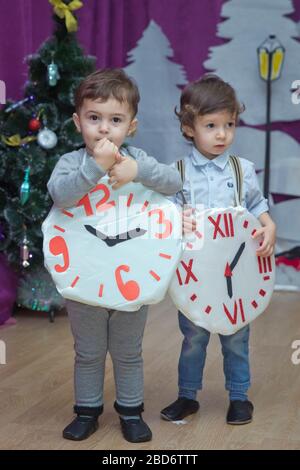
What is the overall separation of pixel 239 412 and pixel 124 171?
0.73 metres

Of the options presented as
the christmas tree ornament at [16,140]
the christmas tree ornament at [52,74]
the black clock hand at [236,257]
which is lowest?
the black clock hand at [236,257]

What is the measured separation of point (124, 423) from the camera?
1992 mm

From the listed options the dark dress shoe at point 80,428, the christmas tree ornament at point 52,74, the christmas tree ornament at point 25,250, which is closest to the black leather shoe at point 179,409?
the dark dress shoe at point 80,428

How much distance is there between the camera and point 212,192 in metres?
2.08

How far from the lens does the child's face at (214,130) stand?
2.04 m

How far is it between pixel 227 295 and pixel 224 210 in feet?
0.73

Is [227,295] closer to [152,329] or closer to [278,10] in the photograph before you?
[152,329]

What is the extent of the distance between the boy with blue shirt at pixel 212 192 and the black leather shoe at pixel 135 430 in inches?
5.9

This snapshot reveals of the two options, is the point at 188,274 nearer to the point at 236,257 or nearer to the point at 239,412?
the point at 236,257

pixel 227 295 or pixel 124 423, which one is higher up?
pixel 227 295

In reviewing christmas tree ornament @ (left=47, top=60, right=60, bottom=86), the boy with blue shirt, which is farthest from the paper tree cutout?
the boy with blue shirt

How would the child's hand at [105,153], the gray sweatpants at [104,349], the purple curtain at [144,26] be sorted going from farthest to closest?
the purple curtain at [144,26]
the gray sweatpants at [104,349]
the child's hand at [105,153]

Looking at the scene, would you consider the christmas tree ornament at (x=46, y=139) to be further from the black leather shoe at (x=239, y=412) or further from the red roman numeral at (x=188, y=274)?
the black leather shoe at (x=239, y=412)
